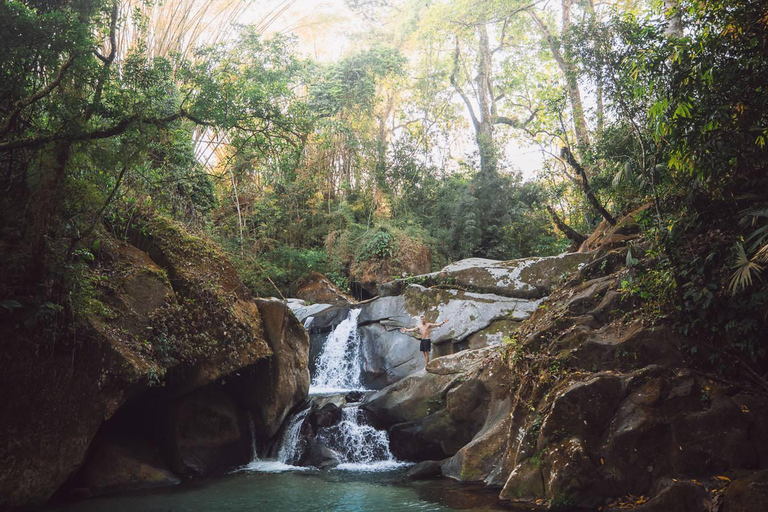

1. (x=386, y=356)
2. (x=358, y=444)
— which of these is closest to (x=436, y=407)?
(x=358, y=444)

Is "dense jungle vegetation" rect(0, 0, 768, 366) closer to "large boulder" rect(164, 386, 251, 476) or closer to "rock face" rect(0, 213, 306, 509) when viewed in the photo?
"rock face" rect(0, 213, 306, 509)

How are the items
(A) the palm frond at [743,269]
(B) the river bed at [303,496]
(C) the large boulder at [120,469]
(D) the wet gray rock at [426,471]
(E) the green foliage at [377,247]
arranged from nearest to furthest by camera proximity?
(A) the palm frond at [743,269], (B) the river bed at [303,496], (C) the large boulder at [120,469], (D) the wet gray rock at [426,471], (E) the green foliage at [377,247]

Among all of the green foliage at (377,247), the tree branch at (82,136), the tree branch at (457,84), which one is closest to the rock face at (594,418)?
the tree branch at (82,136)

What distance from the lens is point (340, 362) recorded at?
1384cm

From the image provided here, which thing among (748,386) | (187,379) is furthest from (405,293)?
(748,386)

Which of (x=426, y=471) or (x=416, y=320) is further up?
(x=416, y=320)

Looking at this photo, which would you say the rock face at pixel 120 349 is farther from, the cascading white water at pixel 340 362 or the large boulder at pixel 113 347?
the cascading white water at pixel 340 362

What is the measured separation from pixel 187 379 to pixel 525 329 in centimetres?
531

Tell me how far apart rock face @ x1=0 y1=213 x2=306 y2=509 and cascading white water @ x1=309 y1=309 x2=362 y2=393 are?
3650mm

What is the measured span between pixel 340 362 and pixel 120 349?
23.3 feet

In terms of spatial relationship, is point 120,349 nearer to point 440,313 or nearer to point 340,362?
point 340,362

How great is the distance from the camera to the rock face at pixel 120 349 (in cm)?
669

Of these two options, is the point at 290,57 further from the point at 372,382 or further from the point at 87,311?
the point at 87,311

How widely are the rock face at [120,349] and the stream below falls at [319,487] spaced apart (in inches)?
32.0
